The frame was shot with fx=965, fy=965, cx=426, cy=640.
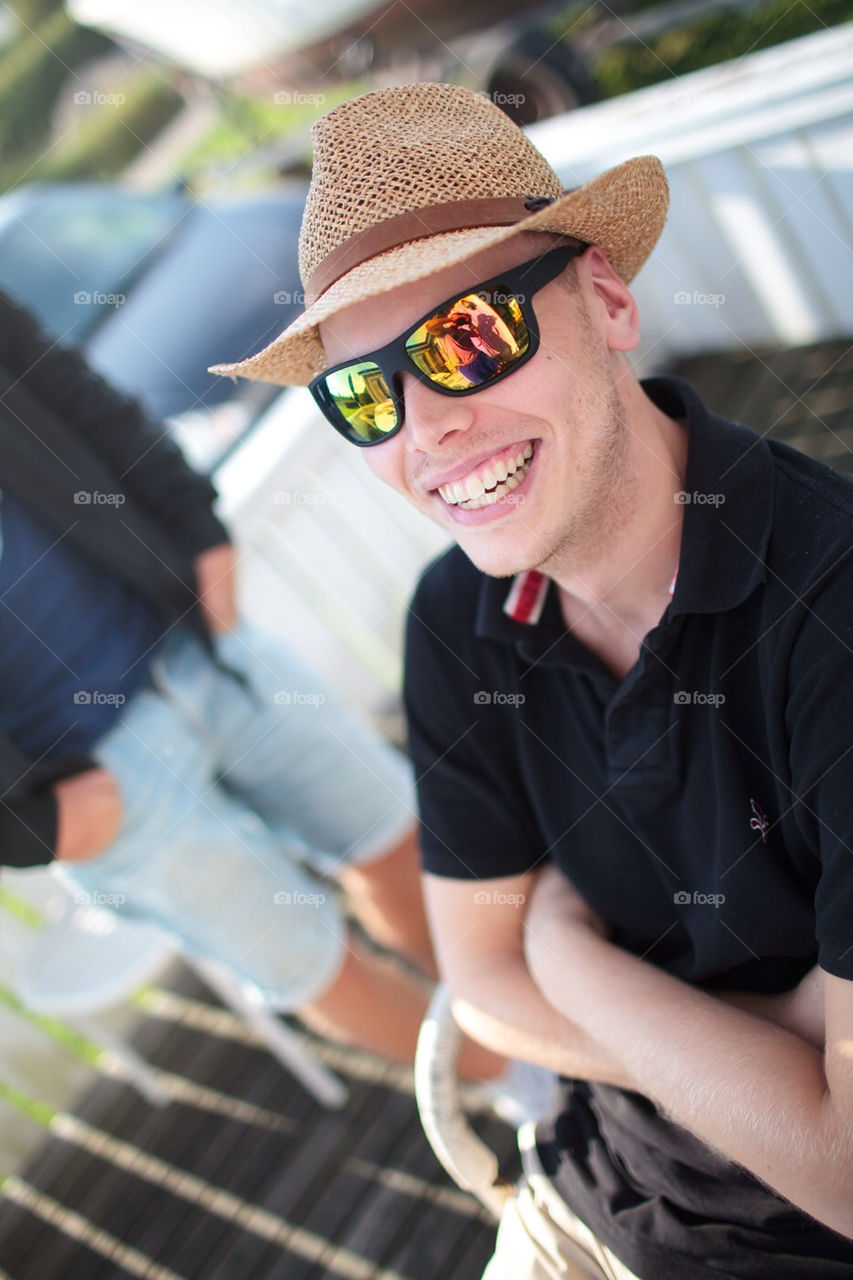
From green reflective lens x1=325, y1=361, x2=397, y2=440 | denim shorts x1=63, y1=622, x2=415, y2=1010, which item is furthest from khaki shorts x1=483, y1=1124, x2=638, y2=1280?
green reflective lens x1=325, y1=361, x2=397, y2=440

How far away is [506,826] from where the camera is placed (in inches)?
56.7

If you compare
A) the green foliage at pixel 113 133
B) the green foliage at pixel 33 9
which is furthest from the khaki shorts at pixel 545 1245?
the green foliage at pixel 33 9

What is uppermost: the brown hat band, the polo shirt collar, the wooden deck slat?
the brown hat band

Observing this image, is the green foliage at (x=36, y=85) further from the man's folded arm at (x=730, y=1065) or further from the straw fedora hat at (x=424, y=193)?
the man's folded arm at (x=730, y=1065)

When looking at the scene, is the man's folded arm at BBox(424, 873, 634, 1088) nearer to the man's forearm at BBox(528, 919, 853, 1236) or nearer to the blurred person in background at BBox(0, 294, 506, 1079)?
the man's forearm at BBox(528, 919, 853, 1236)

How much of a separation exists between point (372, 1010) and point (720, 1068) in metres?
1.28

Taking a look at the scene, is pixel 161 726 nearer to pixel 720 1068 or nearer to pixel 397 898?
pixel 397 898

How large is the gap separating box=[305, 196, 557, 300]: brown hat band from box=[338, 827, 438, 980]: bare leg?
1.48 metres

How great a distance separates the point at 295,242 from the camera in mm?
3869

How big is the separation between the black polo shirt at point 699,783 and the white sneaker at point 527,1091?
90 millimetres

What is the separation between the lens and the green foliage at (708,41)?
4.61 meters

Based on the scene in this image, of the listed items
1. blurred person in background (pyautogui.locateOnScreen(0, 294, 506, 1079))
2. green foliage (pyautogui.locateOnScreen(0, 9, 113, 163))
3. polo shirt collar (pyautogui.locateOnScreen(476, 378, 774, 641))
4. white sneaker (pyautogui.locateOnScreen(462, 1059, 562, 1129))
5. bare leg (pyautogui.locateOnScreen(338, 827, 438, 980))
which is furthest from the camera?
green foliage (pyautogui.locateOnScreen(0, 9, 113, 163))

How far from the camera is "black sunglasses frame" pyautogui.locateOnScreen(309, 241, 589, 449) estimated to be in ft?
3.70

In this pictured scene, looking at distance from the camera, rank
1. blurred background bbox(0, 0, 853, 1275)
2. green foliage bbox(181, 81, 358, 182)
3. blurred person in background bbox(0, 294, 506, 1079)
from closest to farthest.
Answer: blurred person in background bbox(0, 294, 506, 1079)
blurred background bbox(0, 0, 853, 1275)
green foliage bbox(181, 81, 358, 182)
